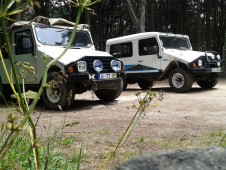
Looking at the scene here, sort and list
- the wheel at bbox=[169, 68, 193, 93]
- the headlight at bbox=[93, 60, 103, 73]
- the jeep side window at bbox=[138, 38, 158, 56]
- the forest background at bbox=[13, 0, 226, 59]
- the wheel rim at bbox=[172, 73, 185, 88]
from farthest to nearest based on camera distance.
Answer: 1. the forest background at bbox=[13, 0, 226, 59]
2. the jeep side window at bbox=[138, 38, 158, 56]
3. the wheel rim at bbox=[172, 73, 185, 88]
4. the wheel at bbox=[169, 68, 193, 93]
5. the headlight at bbox=[93, 60, 103, 73]

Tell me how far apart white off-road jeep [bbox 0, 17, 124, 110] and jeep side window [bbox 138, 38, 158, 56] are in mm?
2657

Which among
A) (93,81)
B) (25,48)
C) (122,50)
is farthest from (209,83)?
(25,48)

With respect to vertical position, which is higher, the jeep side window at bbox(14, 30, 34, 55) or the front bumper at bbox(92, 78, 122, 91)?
the jeep side window at bbox(14, 30, 34, 55)

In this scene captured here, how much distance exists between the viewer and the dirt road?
3.31 metres

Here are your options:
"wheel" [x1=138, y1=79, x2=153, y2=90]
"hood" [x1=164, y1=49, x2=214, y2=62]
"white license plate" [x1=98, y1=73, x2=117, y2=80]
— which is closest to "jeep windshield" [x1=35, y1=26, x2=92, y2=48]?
"white license plate" [x1=98, y1=73, x2=117, y2=80]

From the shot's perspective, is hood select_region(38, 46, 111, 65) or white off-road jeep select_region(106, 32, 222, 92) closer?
hood select_region(38, 46, 111, 65)

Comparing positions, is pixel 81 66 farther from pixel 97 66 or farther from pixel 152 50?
pixel 152 50

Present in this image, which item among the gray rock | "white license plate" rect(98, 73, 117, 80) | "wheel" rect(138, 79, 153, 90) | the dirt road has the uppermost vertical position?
the gray rock

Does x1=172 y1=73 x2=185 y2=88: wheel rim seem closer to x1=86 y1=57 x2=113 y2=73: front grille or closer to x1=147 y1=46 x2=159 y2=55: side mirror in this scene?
x1=147 y1=46 x2=159 y2=55: side mirror

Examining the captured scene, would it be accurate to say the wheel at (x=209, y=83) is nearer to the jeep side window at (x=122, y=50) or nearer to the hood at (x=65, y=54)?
the jeep side window at (x=122, y=50)

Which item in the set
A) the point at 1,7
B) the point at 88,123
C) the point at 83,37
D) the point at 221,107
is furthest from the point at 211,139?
the point at 83,37

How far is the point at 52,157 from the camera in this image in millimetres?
2496

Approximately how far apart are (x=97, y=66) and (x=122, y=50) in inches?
178

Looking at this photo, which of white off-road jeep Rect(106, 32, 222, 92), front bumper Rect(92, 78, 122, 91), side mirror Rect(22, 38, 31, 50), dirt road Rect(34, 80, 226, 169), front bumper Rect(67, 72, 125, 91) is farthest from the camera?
white off-road jeep Rect(106, 32, 222, 92)
